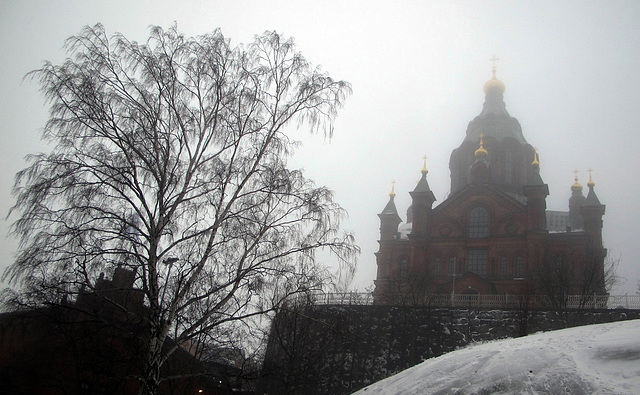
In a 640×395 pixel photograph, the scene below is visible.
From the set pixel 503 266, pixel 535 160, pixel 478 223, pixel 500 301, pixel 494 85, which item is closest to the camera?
pixel 500 301

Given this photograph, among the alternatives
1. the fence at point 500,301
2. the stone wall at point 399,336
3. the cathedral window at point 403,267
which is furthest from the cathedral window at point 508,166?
the stone wall at point 399,336

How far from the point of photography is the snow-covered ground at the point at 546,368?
838 centimetres

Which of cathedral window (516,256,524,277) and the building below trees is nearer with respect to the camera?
the building below trees

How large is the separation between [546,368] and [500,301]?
22401 millimetres

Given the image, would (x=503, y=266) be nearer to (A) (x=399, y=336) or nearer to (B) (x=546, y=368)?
(A) (x=399, y=336)

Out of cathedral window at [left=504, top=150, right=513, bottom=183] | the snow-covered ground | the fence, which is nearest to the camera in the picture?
the snow-covered ground

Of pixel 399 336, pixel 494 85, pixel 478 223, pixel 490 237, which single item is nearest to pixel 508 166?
pixel 478 223

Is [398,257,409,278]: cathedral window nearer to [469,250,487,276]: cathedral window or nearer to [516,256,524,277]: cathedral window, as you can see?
[469,250,487,276]: cathedral window

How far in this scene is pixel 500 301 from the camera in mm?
30297

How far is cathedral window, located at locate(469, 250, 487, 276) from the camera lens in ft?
124

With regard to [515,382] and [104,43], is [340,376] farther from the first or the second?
[104,43]

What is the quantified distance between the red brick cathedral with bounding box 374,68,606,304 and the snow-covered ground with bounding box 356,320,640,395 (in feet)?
67.8

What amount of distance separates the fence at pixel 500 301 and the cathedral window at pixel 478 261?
521cm

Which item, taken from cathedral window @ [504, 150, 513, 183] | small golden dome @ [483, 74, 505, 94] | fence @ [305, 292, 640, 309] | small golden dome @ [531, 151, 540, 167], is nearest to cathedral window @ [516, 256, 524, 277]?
fence @ [305, 292, 640, 309]
